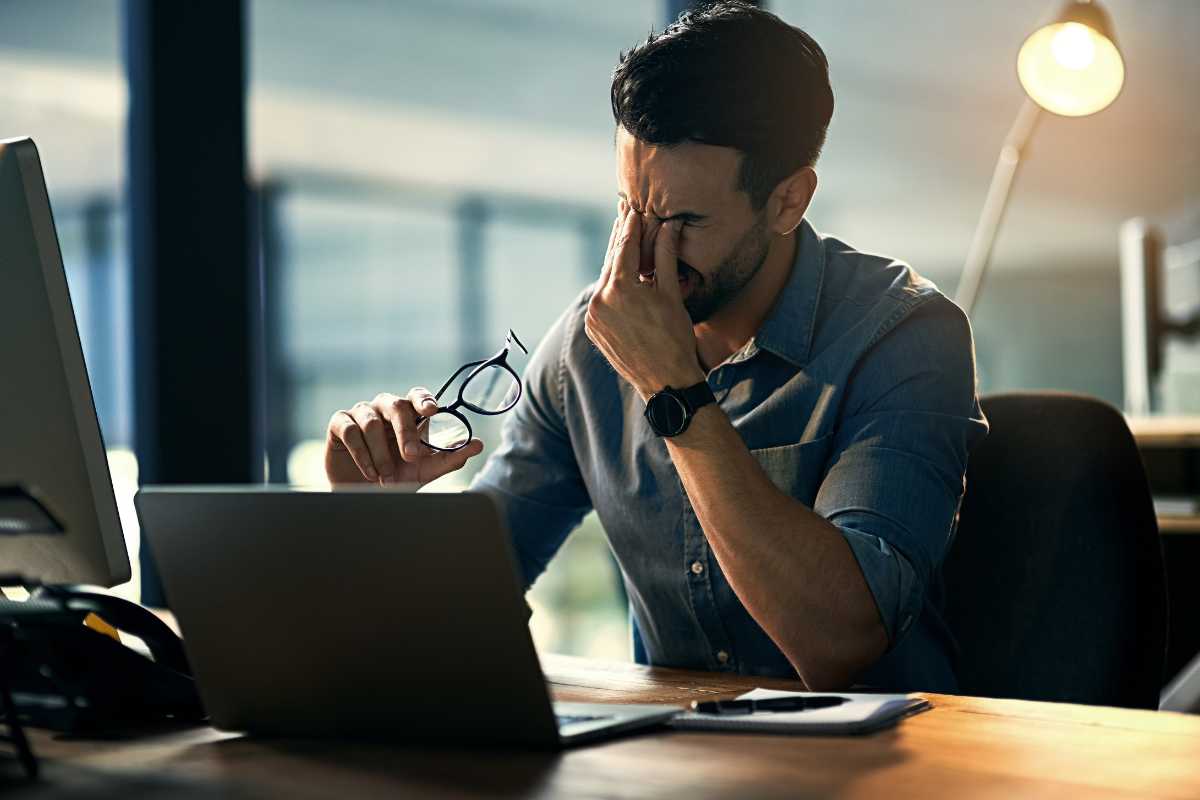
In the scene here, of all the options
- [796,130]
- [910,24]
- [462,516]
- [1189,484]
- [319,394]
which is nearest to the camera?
[462,516]

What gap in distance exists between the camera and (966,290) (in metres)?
2.80

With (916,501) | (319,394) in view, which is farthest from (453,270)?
(916,501)

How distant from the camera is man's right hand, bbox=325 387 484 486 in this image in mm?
1341

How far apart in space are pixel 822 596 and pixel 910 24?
2262 mm

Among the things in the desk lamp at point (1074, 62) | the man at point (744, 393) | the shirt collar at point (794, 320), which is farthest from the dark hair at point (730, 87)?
the desk lamp at point (1074, 62)

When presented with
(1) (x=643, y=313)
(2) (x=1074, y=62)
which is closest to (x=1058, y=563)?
(1) (x=643, y=313)

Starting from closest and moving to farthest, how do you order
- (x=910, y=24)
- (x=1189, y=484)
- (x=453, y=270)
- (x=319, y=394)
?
(x=1189, y=484) < (x=910, y=24) < (x=319, y=394) < (x=453, y=270)

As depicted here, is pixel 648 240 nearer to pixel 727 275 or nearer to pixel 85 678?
pixel 727 275

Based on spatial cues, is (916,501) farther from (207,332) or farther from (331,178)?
(331,178)

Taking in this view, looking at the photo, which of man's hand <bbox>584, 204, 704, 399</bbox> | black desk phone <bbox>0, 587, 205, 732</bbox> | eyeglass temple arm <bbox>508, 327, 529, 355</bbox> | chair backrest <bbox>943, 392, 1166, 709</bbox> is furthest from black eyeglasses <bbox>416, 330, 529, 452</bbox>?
chair backrest <bbox>943, 392, 1166, 709</bbox>

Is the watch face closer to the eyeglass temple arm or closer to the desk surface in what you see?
the eyeglass temple arm

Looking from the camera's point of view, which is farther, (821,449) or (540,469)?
(540,469)

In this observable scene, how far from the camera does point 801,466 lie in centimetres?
142

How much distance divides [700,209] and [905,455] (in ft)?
1.26
